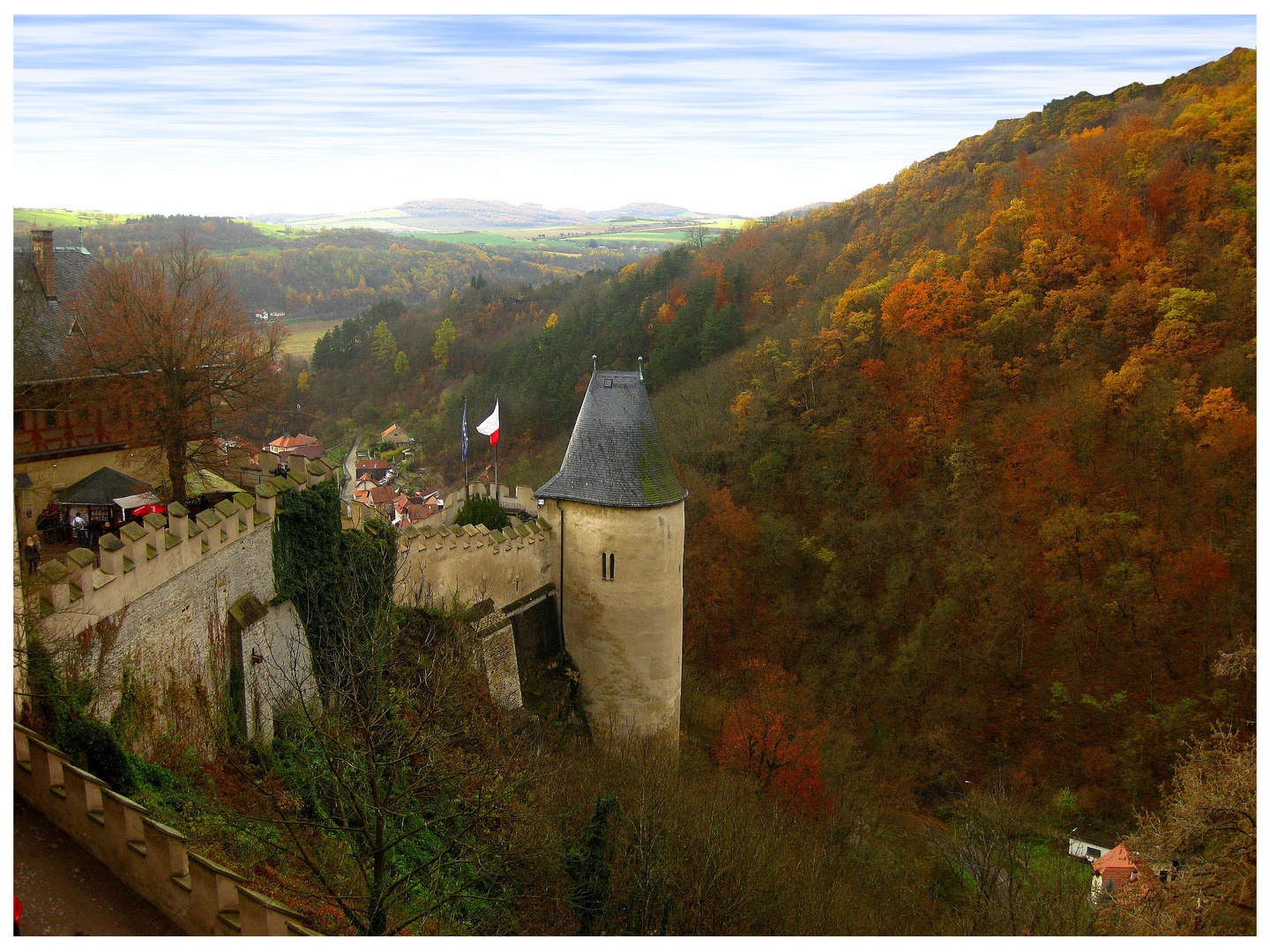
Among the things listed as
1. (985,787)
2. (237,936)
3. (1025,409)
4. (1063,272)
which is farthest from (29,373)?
(1063,272)

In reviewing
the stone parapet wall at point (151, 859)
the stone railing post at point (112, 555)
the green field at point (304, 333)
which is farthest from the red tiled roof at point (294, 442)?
the stone parapet wall at point (151, 859)

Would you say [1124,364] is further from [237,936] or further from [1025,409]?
[237,936]

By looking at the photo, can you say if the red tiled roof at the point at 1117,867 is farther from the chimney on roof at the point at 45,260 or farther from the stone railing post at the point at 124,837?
the chimney on roof at the point at 45,260

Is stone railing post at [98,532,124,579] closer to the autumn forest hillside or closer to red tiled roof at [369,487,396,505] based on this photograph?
the autumn forest hillside

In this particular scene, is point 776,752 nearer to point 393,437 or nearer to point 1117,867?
point 1117,867

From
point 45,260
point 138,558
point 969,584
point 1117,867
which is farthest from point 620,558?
point 969,584
